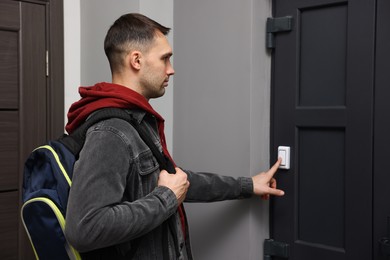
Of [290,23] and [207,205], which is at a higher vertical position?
[290,23]

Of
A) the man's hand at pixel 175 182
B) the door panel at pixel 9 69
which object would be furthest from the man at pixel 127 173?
the door panel at pixel 9 69

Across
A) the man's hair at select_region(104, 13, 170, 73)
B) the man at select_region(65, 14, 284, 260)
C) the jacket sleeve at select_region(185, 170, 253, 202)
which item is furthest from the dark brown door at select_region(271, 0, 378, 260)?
the man's hair at select_region(104, 13, 170, 73)

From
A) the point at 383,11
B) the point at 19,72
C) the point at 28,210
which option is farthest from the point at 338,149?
the point at 19,72

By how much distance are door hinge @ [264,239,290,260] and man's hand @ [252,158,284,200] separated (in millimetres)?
206

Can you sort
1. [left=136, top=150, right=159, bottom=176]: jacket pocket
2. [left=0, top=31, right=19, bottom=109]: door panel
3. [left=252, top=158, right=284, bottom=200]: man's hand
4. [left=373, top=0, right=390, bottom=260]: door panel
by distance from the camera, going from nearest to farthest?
[left=136, top=150, right=159, bottom=176]: jacket pocket, [left=373, top=0, right=390, bottom=260]: door panel, [left=252, top=158, right=284, bottom=200]: man's hand, [left=0, top=31, right=19, bottom=109]: door panel

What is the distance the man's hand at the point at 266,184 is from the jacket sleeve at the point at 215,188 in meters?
0.03

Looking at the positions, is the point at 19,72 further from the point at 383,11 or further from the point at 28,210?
the point at 383,11

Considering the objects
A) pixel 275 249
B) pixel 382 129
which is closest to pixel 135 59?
pixel 382 129

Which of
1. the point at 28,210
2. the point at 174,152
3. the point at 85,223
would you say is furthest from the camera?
the point at 174,152

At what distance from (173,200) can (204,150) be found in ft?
2.48

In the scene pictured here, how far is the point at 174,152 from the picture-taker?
83.6 inches

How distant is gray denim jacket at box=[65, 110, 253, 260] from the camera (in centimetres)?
111

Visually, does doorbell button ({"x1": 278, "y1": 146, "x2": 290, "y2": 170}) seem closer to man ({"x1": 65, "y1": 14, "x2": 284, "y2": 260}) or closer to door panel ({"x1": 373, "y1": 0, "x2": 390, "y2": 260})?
door panel ({"x1": 373, "y1": 0, "x2": 390, "y2": 260})

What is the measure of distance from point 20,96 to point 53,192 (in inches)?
42.2
